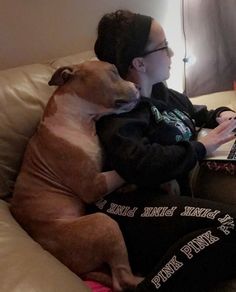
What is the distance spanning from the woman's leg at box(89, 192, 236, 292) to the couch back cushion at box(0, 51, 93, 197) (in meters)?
0.34

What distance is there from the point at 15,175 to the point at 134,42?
615 millimetres

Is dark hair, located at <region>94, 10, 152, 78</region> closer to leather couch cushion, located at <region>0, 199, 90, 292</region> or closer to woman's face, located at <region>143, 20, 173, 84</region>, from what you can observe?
woman's face, located at <region>143, 20, 173, 84</region>

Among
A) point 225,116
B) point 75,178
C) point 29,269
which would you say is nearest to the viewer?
point 29,269

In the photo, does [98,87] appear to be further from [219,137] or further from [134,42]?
[219,137]

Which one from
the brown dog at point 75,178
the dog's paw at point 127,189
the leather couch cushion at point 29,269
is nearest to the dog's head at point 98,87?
the brown dog at point 75,178

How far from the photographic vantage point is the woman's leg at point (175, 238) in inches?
42.1

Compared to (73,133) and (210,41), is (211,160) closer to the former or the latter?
(73,133)

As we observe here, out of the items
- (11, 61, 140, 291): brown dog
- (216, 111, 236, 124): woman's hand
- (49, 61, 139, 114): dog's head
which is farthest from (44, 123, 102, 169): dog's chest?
(216, 111, 236, 124): woman's hand

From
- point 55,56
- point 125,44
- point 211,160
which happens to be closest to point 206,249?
point 211,160

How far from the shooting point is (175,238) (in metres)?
1.20

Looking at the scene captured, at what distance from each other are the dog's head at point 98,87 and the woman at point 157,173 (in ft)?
0.16

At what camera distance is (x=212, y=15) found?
2436mm

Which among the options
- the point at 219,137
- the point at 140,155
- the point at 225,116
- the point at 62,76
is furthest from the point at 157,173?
the point at 225,116

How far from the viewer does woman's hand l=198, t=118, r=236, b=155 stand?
1433mm
